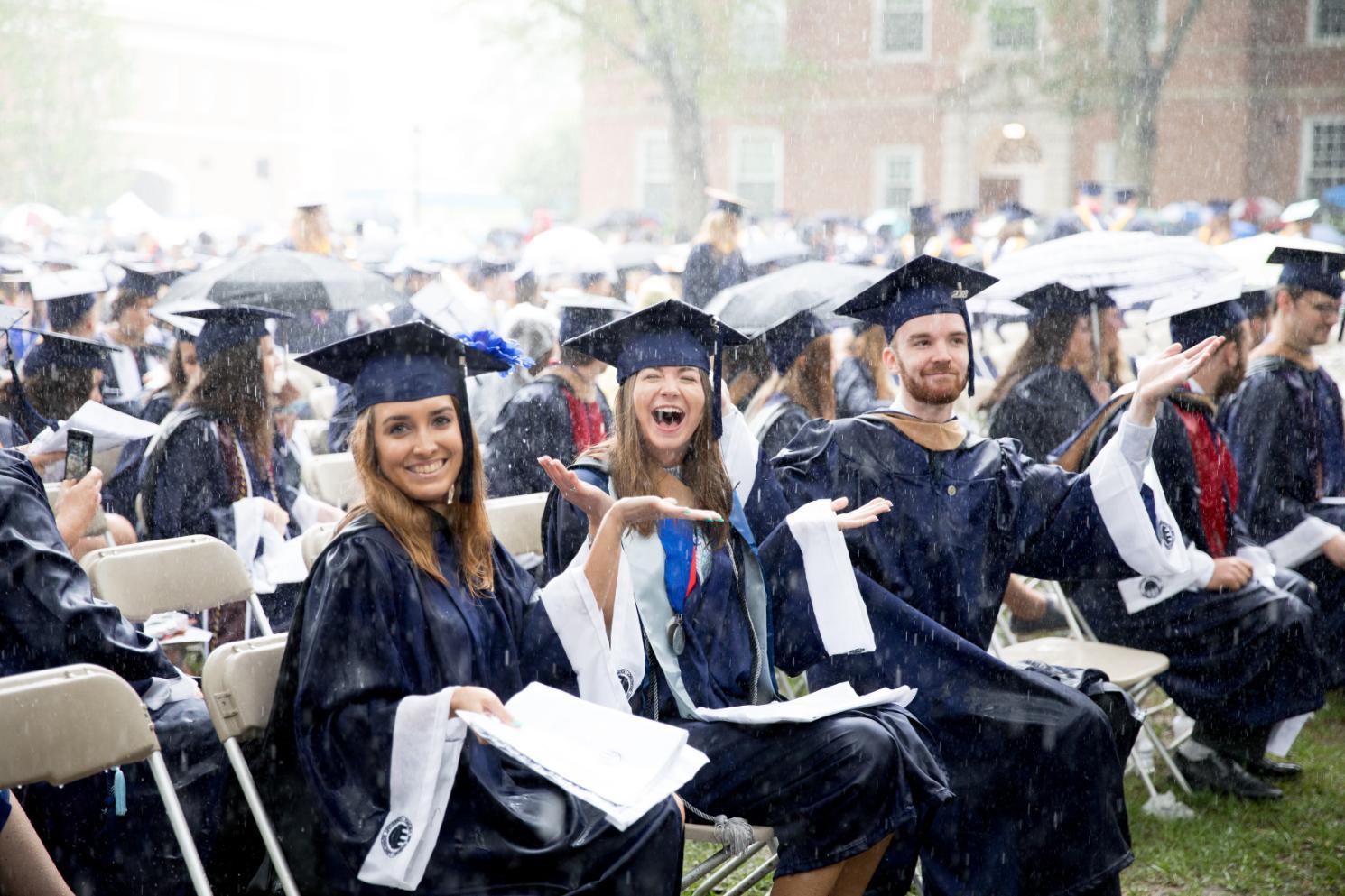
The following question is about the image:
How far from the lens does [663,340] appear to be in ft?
12.0

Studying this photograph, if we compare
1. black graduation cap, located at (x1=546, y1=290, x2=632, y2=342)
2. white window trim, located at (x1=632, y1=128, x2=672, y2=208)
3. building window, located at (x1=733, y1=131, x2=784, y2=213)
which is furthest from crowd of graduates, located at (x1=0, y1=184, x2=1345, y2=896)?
white window trim, located at (x1=632, y1=128, x2=672, y2=208)

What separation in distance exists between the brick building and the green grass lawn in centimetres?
2247

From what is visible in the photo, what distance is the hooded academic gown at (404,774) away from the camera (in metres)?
2.79

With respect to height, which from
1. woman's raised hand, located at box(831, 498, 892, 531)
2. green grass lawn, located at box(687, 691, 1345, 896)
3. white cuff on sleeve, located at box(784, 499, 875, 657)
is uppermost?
woman's raised hand, located at box(831, 498, 892, 531)

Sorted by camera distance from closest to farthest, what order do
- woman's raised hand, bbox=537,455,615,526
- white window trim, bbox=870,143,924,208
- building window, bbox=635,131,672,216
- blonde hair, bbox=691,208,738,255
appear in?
woman's raised hand, bbox=537,455,615,526 → blonde hair, bbox=691,208,738,255 → white window trim, bbox=870,143,924,208 → building window, bbox=635,131,672,216

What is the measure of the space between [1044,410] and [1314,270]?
123 cm

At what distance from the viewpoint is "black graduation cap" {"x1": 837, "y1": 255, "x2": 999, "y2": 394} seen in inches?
157

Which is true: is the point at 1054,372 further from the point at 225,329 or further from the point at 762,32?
the point at 762,32

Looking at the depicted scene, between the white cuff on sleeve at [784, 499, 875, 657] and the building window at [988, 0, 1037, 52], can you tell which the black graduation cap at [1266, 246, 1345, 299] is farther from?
the building window at [988, 0, 1037, 52]

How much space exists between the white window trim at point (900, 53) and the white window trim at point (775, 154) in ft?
8.84

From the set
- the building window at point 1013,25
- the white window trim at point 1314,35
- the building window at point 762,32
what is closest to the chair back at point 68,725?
the building window at point 1013,25

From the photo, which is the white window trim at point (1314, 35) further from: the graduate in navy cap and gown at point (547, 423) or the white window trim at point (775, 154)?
the graduate in navy cap and gown at point (547, 423)

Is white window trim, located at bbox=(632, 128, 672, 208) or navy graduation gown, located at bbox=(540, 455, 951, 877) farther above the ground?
white window trim, located at bbox=(632, 128, 672, 208)

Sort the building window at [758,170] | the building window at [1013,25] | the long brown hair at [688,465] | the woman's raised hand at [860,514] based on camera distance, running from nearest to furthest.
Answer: the woman's raised hand at [860,514], the long brown hair at [688,465], the building window at [1013,25], the building window at [758,170]
